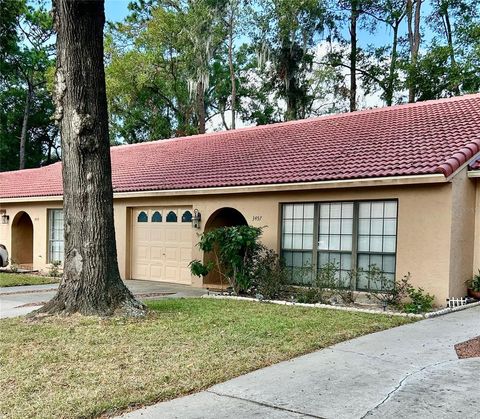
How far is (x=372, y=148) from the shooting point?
39.8 feet

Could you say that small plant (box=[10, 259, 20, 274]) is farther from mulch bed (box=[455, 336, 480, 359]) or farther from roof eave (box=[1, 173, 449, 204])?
mulch bed (box=[455, 336, 480, 359])

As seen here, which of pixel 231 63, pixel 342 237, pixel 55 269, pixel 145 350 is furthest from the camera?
pixel 231 63

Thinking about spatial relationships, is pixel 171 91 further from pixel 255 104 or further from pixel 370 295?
pixel 370 295

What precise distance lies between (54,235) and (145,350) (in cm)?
1381

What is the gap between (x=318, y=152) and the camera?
13.2 meters

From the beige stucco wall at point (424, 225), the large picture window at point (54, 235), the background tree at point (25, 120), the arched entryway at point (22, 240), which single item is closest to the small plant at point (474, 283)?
the beige stucco wall at point (424, 225)

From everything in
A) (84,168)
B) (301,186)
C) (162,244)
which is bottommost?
(162,244)

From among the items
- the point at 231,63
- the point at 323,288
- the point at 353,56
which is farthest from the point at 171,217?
the point at 353,56

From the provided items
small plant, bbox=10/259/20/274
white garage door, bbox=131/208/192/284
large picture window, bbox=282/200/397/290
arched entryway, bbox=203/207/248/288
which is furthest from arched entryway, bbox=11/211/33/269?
large picture window, bbox=282/200/397/290

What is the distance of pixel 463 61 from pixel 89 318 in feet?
71.7

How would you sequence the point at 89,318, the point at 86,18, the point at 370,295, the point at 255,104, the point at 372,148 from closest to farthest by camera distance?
the point at 89,318, the point at 86,18, the point at 370,295, the point at 372,148, the point at 255,104

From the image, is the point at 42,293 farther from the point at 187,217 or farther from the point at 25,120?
the point at 25,120

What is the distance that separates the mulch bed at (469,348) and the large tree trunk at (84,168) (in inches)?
193

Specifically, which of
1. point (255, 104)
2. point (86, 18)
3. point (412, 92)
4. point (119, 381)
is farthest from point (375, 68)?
point (119, 381)
